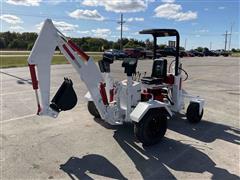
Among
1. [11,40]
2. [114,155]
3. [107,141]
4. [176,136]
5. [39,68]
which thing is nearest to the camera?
[39,68]

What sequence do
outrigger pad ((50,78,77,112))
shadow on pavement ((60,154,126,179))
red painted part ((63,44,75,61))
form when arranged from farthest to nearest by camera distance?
outrigger pad ((50,78,77,112)) < red painted part ((63,44,75,61)) < shadow on pavement ((60,154,126,179))

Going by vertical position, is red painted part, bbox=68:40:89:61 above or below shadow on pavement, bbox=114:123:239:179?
above

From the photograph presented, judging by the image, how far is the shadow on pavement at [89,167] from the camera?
406 centimetres

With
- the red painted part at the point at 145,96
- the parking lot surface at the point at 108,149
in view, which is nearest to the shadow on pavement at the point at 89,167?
the parking lot surface at the point at 108,149

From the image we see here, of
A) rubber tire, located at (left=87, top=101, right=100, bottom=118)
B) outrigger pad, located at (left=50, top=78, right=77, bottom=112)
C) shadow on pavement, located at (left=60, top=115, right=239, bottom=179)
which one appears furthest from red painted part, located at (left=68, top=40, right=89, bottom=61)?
rubber tire, located at (left=87, top=101, right=100, bottom=118)

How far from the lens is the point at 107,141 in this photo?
5352 mm

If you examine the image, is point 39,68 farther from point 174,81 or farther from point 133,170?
point 174,81

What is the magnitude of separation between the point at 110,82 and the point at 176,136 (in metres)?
1.86

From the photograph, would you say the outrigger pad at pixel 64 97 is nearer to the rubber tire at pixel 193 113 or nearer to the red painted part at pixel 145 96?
the red painted part at pixel 145 96

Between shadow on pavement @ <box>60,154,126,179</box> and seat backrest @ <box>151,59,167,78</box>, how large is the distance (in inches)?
106

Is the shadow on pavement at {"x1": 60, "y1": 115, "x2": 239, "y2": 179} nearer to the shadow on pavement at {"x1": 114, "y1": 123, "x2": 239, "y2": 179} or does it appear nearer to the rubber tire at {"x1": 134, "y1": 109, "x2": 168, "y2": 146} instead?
the shadow on pavement at {"x1": 114, "y1": 123, "x2": 239, "y2": 179}

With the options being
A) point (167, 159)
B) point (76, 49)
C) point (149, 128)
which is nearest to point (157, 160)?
point (167, 159)

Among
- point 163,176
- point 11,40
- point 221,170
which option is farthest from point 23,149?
point 11,40

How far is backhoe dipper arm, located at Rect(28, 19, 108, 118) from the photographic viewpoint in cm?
436
